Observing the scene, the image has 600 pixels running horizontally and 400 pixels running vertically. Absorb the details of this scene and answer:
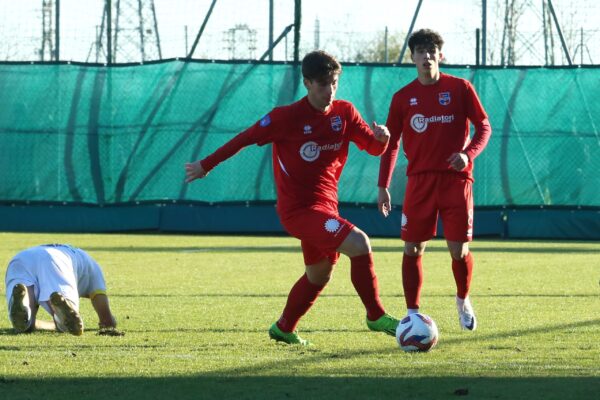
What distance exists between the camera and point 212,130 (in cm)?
2086

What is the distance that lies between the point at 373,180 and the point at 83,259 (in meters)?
12.4

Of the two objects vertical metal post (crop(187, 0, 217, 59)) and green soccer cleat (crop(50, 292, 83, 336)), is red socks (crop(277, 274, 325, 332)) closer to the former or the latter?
green soccer cleat (crop(50, 292, 83, 336))

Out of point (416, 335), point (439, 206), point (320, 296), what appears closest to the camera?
point (416, 335)

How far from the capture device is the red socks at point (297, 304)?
7.50m

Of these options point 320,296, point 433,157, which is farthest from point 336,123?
point 320,296

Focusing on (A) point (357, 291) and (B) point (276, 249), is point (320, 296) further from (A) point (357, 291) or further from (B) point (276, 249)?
(B) point (276, 249)

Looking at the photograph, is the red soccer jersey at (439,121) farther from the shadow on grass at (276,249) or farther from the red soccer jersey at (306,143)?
the shadow on grass at (276,249)

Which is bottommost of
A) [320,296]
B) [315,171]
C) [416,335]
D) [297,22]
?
[320,296]

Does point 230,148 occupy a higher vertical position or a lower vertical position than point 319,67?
lower

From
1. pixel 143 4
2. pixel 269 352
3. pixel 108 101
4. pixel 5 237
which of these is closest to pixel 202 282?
pixel 269 352

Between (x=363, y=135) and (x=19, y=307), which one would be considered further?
(x=19, y=307)

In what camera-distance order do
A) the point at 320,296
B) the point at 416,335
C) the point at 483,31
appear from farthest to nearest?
the point at 483,31 < the point at 320,296 < the point at 416,335

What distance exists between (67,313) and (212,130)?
13223mm

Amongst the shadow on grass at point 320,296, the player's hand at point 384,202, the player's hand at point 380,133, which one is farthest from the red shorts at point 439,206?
the shadow on grass at point 320,296
